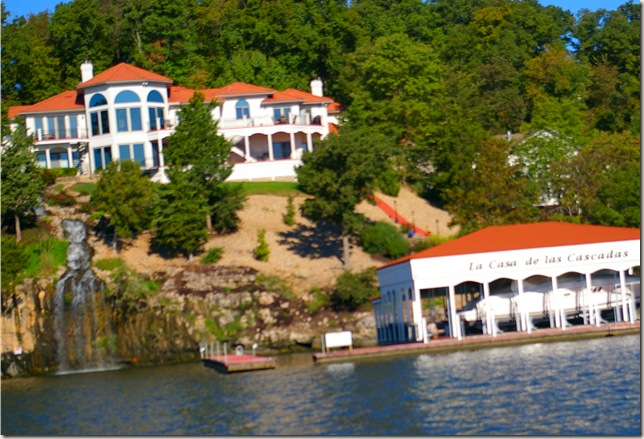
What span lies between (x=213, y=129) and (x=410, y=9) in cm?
4931

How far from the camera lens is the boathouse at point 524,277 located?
192 ft

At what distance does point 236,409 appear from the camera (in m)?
42.0

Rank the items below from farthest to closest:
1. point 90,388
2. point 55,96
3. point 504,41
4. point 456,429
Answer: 1. point 504,41
2. point 55,96
3. point 90,388
4. point 456,429

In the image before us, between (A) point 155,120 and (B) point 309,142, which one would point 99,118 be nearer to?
(A) point 155,120

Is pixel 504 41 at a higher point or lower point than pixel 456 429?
higher

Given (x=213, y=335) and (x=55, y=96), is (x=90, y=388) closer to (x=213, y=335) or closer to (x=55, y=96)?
(x=213, y=335)

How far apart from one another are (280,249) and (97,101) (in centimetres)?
2152

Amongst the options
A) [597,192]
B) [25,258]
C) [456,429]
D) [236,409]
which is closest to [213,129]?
[25,258]

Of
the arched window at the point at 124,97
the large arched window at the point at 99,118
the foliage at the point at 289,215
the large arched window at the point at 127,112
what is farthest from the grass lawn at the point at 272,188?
the large arched window at the point at 99,118

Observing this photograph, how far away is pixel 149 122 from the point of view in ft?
295

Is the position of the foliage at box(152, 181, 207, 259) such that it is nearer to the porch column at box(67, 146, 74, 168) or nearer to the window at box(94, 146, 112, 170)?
the window at box(94, 146, 112, 170)

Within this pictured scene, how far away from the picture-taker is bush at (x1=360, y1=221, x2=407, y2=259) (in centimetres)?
7706

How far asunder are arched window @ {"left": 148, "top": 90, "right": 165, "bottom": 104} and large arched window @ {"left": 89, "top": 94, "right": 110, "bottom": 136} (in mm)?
3152

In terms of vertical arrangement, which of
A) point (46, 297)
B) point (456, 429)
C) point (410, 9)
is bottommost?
point (456, 429)
